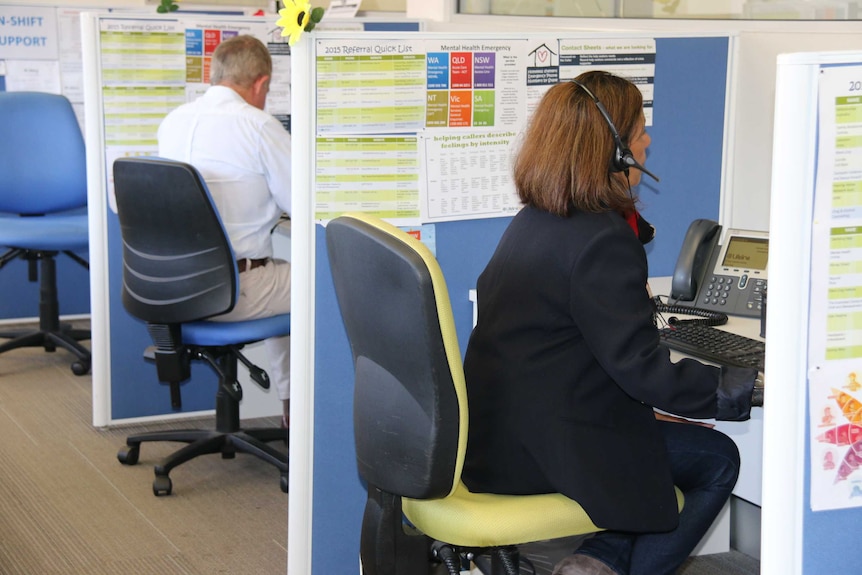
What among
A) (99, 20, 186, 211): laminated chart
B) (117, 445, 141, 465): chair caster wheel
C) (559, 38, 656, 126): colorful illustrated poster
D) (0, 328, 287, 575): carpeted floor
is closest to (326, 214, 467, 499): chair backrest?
(559, 38, 656, 126): colorful illustrated poster

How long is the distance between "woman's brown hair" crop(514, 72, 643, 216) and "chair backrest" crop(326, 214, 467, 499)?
0.84ft

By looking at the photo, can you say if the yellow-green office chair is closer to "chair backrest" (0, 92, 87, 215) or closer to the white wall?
the white wall

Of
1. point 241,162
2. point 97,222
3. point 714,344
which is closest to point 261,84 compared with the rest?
point 241,162

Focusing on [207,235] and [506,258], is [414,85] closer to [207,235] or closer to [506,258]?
[506,258]

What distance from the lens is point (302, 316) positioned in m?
2.32

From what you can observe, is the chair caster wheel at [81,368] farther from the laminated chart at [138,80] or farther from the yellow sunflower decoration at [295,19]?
the yellow sunflower decoration at [295,19]

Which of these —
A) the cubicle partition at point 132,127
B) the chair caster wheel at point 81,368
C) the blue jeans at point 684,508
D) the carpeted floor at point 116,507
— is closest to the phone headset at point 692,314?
the blue jeans at point 684,508

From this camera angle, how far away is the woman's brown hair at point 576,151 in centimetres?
171

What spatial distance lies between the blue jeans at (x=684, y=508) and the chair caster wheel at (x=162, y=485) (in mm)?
1609

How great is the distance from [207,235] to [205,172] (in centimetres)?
30

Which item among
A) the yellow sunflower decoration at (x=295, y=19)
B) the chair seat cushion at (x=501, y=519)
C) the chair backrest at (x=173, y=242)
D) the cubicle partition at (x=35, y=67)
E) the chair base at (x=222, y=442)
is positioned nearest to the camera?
the chair seat cushion at (x=501, y=519)

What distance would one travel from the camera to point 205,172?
310cm

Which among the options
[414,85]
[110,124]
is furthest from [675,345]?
[110,124]

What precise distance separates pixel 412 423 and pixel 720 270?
39.9 inches
